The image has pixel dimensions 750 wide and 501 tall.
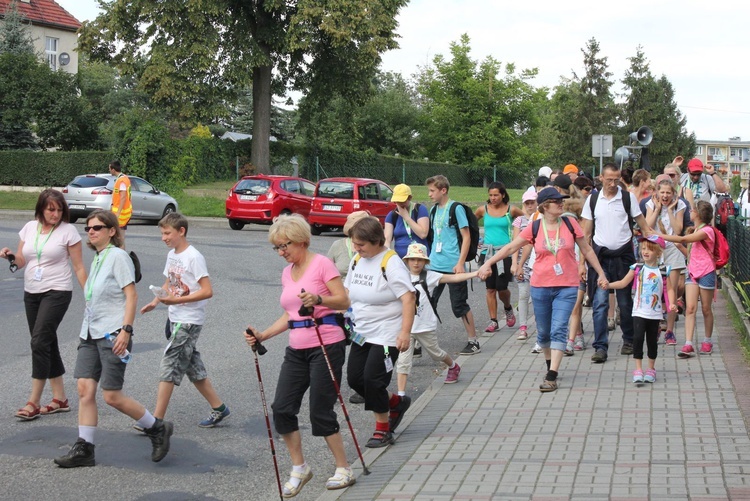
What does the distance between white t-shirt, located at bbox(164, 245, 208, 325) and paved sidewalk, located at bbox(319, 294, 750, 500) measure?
1.65 meters

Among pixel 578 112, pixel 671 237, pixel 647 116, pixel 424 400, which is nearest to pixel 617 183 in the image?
pixel 671 237

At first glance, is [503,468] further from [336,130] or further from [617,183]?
[336,130]

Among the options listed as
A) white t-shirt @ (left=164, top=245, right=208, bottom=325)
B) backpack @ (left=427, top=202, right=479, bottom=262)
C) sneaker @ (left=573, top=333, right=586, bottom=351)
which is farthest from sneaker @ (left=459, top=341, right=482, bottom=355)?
white t-shirt @ (left=164, top=245, right=208, bottom=325)

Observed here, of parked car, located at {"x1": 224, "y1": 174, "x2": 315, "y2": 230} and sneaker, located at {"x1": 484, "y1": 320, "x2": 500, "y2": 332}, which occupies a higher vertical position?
parked car, located at {"x1": 224, "y1": 174, "x2": 315, "y2": 230}

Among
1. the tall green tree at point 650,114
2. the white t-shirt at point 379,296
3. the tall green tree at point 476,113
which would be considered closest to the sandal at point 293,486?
the white t-shirt at point 379,296

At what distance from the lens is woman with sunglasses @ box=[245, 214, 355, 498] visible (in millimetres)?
5785

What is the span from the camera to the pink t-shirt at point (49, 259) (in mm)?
7566

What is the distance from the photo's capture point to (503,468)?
19.8 ft

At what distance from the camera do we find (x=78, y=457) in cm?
626

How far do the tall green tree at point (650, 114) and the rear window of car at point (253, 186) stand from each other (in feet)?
186

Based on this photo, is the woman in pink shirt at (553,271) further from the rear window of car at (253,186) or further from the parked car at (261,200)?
the rear window of car at (253,186)

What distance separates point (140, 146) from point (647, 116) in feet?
184

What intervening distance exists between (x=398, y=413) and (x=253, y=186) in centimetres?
2145

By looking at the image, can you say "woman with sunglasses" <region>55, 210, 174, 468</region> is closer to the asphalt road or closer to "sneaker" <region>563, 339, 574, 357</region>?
the asphalt road
